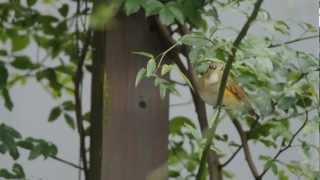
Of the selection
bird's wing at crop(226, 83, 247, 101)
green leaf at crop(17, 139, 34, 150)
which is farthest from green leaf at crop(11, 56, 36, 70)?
bird's wing at crop(226, 83, 247, 101)

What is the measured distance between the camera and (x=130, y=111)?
1.35m

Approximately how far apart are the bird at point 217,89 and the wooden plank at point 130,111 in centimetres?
15

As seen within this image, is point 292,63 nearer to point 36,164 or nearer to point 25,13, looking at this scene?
point 25,13

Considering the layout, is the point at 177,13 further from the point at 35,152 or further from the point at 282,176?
the point at 282,176

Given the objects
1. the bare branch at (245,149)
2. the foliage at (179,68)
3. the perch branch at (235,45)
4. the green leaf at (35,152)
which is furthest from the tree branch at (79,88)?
the perch branch at (235,45)

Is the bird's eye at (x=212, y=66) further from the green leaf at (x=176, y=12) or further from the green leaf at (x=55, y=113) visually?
the green leaf at (x=55, y=113)

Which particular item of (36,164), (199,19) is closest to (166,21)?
(199,19)

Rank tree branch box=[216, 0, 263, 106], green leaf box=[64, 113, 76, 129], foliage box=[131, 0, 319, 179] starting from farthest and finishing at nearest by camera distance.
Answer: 1. green leaf box=[64, 113, 76, 129]
2. foliage box=[131, 0, 319, 179]
3. tree branch box=[216, 0, 263, 106]

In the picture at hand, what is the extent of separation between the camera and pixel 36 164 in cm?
188

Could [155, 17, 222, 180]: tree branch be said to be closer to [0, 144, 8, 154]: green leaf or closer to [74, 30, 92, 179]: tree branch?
[74, 30, 92, 179]: tree branch

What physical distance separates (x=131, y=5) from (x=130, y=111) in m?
0.23

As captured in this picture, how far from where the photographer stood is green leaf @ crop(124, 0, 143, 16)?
1.22 meters

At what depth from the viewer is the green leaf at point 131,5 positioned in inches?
47.9

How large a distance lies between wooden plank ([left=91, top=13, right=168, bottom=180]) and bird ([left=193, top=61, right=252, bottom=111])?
0.15 m
